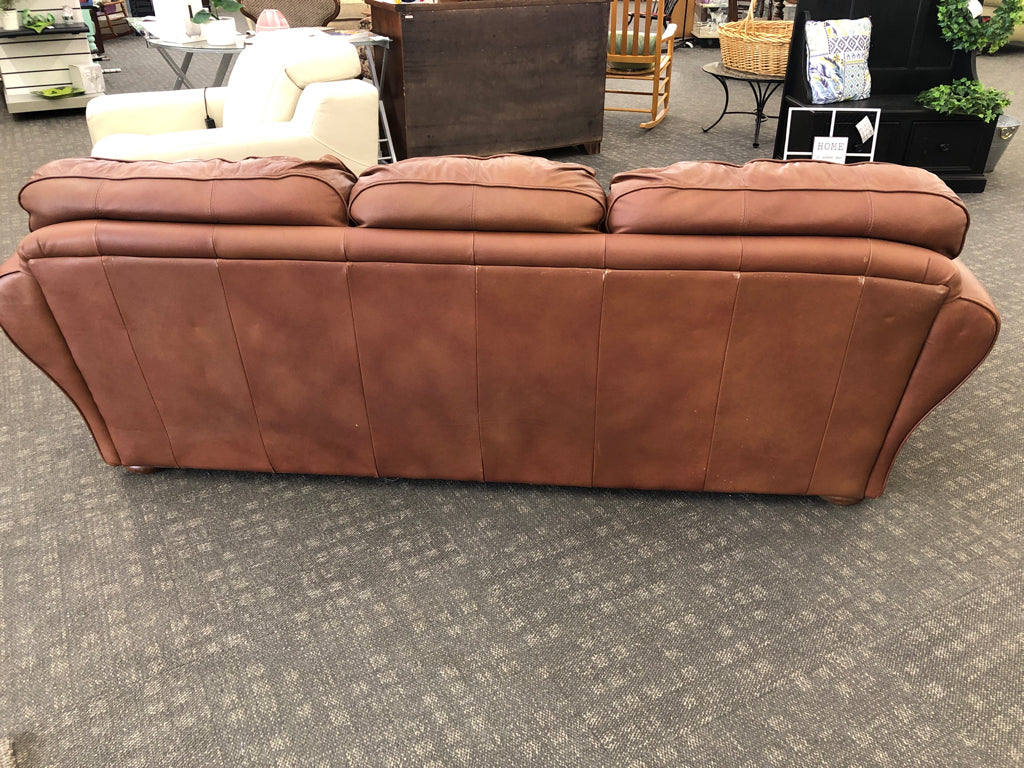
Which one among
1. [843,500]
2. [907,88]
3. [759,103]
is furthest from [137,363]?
[907,88]

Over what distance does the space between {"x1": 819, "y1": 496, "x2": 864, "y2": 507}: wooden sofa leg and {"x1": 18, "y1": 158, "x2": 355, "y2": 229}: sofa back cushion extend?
134cm

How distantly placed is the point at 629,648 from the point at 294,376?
0.96 m

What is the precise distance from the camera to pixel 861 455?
1863 mm

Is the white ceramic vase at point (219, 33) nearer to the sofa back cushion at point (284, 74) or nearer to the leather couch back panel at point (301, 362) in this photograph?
the sofa back cushion at point (284, 74)

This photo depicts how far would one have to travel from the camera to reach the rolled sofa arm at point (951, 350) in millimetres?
1624

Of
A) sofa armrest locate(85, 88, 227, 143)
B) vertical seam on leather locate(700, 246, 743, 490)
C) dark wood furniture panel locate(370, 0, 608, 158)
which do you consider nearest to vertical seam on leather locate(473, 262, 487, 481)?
vertical seam on leather locate(700, 246, 743, 490)

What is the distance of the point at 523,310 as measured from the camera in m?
1.71

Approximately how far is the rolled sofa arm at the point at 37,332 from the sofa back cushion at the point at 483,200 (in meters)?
0.76

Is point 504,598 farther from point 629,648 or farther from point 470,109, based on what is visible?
point 470,109

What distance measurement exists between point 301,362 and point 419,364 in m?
0.27

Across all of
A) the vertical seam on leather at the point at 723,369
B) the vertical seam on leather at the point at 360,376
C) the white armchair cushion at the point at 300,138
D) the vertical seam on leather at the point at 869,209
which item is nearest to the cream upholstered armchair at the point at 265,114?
the white armchair cushion at the point at 300,138

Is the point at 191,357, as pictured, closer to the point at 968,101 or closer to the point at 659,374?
the point at 659,374

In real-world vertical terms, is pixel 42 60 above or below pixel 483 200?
below

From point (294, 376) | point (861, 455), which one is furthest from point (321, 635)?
point (861, 455)
